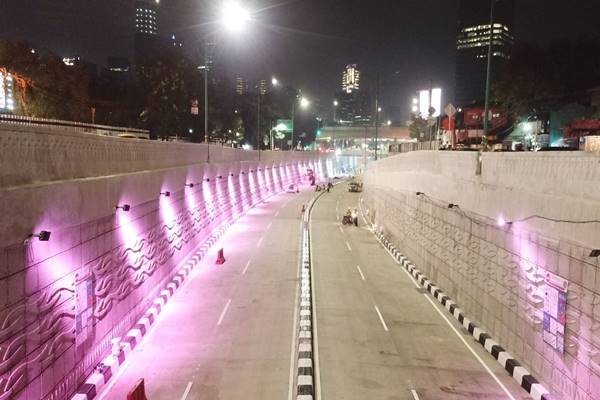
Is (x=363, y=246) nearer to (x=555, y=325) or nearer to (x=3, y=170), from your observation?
(x=555, y=325)

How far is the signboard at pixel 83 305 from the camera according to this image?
1091cm

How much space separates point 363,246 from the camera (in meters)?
31.2

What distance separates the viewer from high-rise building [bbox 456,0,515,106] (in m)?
33.6

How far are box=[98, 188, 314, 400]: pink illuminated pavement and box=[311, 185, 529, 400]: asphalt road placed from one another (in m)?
1.10

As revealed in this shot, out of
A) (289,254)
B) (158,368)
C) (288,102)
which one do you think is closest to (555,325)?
(158,368)

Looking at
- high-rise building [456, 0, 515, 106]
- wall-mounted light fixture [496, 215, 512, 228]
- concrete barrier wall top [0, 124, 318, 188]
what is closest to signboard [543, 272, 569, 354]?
wall-mounted light fixture [496, 215, 512, 228]

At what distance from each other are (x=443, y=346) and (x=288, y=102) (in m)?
99.8

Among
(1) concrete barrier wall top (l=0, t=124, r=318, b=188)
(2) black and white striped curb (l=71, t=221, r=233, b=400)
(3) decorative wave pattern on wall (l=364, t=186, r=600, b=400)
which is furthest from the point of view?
(2) black and white striped curb (l=71, t=221, r=233, b=400)

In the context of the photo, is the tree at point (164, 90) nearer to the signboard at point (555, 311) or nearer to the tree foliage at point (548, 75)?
the tree foliage at point (548, 75)

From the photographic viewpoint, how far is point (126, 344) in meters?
13.0

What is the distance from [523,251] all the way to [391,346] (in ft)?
13.9

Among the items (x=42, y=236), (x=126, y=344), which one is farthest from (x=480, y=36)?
(x=42, y=236)

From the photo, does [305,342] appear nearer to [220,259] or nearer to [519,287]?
[519,287]

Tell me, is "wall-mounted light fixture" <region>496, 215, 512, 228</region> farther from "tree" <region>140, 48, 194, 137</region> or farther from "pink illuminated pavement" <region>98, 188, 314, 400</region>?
"tree" <region>140, 48, 194, 137</region>
